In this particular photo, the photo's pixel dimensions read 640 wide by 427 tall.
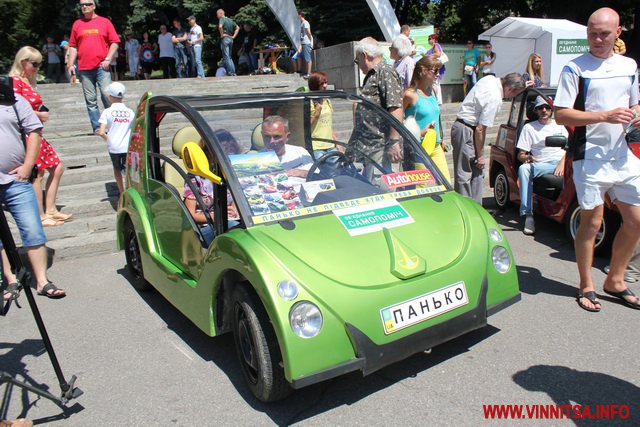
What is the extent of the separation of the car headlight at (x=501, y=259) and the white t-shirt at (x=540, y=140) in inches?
126

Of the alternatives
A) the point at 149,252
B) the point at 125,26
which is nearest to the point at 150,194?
the point at 149,252

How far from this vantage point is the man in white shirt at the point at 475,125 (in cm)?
555

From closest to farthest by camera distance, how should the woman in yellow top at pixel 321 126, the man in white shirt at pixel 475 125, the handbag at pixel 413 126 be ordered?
1. the woman in yellow top at pixel 321 126
2. the handbag at pixel 413 126
3. the man in white shirt at pixel 475 125

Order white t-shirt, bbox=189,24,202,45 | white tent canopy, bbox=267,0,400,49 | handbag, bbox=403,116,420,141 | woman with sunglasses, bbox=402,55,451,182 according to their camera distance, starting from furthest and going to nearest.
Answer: white tent canopy, bbox=267,0,400,49 < white t-shirt, bbox=189,24,202,45 < woman with sunglasses, bbox=402,55,451,182 < handbag, bbox=403,116,420,141

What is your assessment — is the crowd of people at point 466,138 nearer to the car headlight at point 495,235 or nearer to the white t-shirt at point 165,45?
the car headlight at point 495,235

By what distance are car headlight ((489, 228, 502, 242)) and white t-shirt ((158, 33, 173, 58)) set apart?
13884 millimetres

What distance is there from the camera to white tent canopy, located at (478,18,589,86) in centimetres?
1507

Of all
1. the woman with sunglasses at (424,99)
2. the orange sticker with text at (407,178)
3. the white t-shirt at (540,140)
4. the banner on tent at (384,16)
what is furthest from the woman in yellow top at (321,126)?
the banner on tent at (384,16)

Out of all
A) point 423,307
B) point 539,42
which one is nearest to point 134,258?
point 423,307

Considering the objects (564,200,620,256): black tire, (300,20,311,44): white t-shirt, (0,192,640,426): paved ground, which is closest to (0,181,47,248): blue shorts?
(0,192,640,426): paved ground

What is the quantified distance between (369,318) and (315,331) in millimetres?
289

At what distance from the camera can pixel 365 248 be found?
2.96 m

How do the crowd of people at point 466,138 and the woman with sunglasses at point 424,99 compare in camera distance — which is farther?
the woman with sunglasses at point 424,99

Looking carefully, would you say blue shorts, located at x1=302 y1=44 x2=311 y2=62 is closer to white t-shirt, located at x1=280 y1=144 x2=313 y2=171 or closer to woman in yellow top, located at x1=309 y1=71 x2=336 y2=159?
woman in yellow top, located at x1=309 y1=71 x2=336 y2=159
